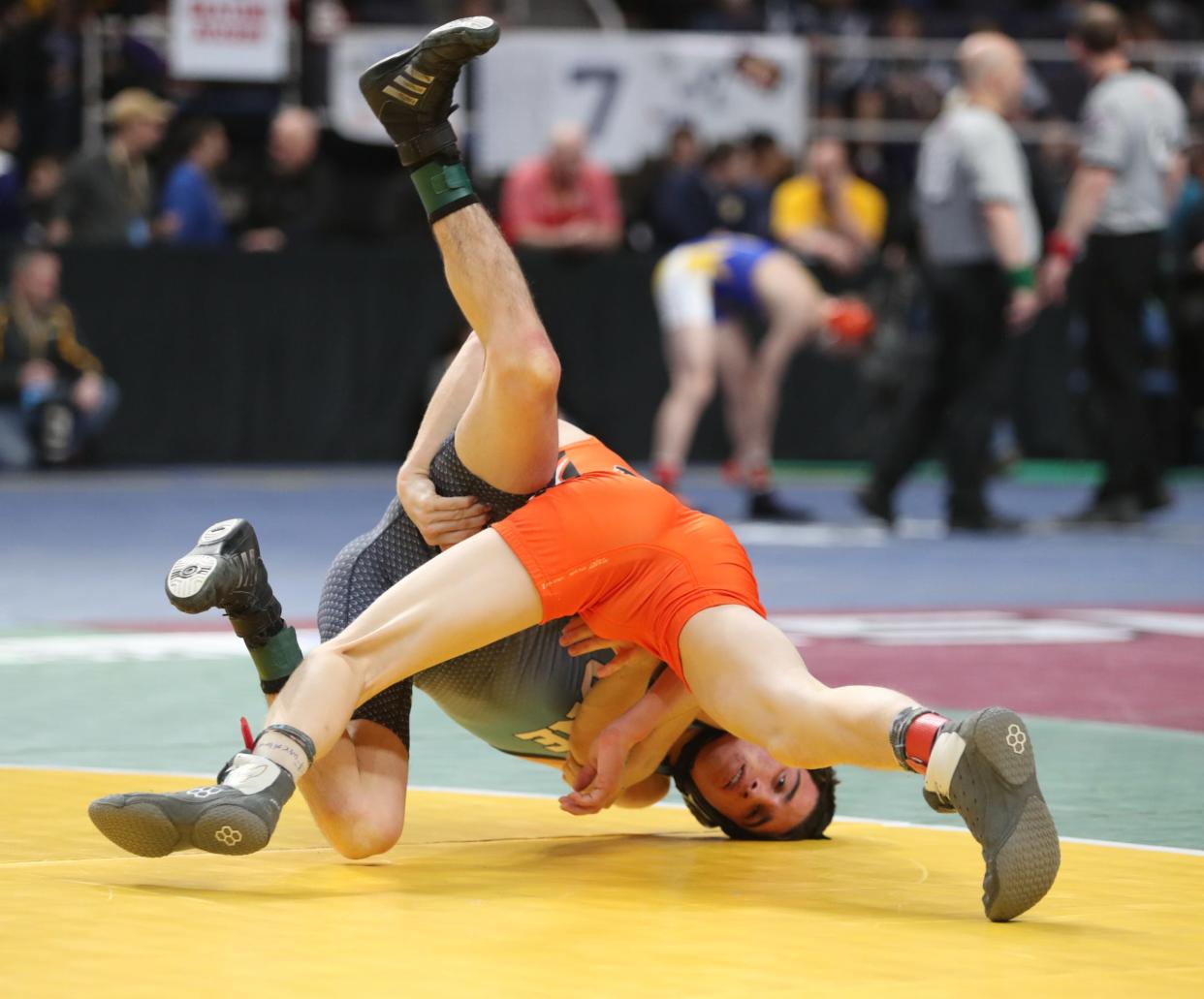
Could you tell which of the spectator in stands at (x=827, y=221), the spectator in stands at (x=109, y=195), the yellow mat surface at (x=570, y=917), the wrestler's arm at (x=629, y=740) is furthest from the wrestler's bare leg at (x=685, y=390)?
the wrestler's arm at (x=629, y=740)

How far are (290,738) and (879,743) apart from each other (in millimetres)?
945

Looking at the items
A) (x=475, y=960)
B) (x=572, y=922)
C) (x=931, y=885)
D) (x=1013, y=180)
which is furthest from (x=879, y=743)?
(x=1013, y=180)

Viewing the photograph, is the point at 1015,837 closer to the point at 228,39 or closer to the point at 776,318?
the point at 776,318

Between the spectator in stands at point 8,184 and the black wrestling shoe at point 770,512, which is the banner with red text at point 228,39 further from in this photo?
the black wrestling shoe at point 770,512

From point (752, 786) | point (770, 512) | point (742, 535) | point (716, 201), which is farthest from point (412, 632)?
point (716, 201)

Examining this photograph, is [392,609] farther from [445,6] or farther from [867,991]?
[445,6]

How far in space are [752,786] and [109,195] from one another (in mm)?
10334

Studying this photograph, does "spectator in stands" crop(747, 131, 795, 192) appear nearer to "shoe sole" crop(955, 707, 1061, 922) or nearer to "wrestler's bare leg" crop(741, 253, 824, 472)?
"wrestler's bare leg" crop(741, 253, 824, 472)

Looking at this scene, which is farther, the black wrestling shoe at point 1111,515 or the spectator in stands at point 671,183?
the spectator in stands at point 671,183

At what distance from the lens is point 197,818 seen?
3.54 meters

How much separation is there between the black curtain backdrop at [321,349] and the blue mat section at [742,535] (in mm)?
560

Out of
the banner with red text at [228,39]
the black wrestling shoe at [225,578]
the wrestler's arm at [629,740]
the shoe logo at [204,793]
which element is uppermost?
the banner with red text at [228,39]

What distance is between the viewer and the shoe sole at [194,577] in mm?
3697

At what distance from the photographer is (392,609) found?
3842mm
